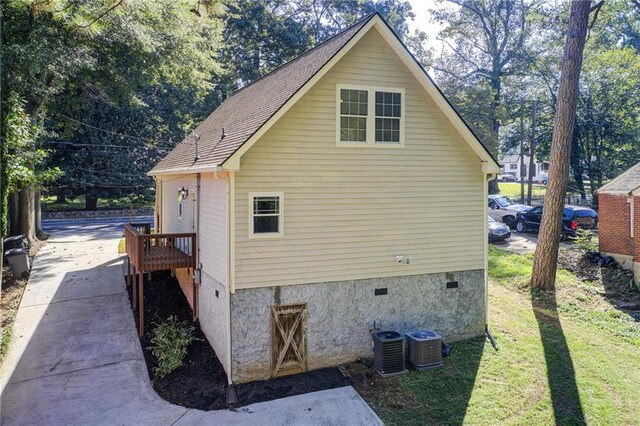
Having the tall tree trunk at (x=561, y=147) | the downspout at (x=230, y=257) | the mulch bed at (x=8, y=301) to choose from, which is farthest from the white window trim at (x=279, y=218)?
the tall tree trunk at (x=561, y=147)

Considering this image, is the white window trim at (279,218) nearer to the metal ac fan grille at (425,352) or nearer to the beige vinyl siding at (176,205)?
the beige vinyl siding at (176,205)

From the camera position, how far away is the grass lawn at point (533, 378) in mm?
7621

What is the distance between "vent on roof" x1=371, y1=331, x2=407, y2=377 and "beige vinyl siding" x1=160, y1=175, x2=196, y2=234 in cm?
600

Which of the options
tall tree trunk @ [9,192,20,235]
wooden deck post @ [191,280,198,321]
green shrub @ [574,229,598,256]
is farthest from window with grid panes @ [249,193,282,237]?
tall tree trunk @ [9,192,20,235]

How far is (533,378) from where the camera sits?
28.9 ft

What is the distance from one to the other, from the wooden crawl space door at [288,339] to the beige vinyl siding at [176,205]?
417 centimetres

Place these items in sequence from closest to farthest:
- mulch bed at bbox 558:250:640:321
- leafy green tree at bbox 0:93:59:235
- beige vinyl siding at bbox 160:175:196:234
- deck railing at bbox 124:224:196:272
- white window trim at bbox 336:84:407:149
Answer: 1. white window trim at bbox 336:84:407:149
2. deck railing at bbox 124:224:196:272
3. beige vinyl siding at bbox 160:175:196:234
4. leafy green tree at bbox 0:93:59:235
5. mulch bed at bbox 558:250:640:321

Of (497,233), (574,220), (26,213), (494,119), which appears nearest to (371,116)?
(497,233)

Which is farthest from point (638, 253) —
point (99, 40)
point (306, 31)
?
point (306, 31)

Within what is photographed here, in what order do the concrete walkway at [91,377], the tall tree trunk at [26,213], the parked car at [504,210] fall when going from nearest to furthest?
the concrete walkway at [91,377]
the tall tree trunk at [26,213]
the parked car at [504,210]

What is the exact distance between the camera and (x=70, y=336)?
1038 cm

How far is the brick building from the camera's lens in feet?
49.8

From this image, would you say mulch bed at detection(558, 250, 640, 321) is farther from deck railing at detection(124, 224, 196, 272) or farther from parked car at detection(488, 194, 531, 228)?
deck railing at detection(124, 224, 196, 272)

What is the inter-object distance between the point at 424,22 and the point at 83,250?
122ft
